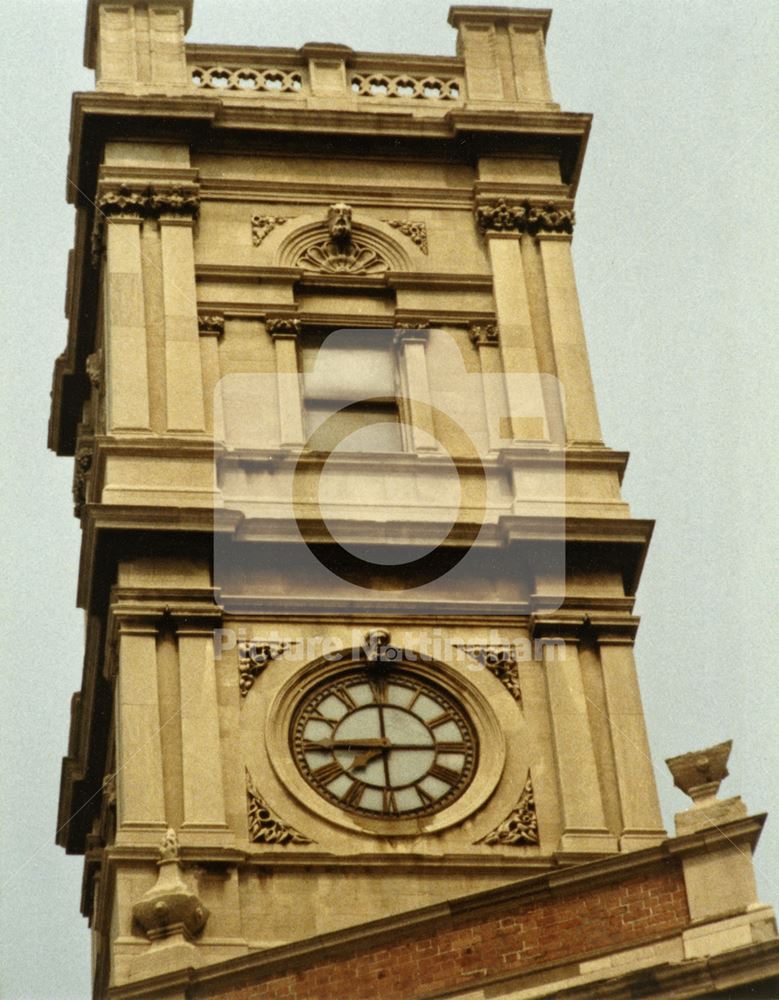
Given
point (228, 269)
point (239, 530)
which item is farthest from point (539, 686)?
point (228, 269)

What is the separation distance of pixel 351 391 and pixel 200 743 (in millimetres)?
6709

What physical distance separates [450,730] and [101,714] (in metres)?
5.43

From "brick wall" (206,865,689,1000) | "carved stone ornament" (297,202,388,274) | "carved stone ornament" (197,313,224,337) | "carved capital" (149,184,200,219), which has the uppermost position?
"carved capital" (149,184,200,219)

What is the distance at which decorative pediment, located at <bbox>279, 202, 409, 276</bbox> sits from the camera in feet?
150

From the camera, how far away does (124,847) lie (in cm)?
3853

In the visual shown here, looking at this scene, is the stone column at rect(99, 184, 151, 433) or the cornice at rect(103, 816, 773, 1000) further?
the stone column at rect(99, 184, 151, 433)

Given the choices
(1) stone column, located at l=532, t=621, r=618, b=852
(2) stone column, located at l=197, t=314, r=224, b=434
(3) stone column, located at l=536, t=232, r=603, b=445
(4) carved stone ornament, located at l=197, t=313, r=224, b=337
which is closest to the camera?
(1) stone column, located at l=532, t=621, r=618, b=852

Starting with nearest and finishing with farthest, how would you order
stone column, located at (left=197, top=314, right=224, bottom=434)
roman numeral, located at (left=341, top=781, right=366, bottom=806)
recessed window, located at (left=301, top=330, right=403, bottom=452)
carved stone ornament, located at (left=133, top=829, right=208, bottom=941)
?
carved stone ornament, located at (left=133, top=829, right=208, bottom=941), roman numeral, located at (left=341, top=781, right=366, bottom=806), stone column, located at (left=197, top=314, right=224, bottom=434), recessed window, located at (left=301, top=330, right=403, bottom=452)

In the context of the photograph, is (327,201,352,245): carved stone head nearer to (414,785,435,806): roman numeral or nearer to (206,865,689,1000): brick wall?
(414,785,435,806): roman numeral

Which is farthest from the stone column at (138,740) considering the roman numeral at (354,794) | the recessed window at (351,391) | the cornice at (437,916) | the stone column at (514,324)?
the cornice at (437,916)

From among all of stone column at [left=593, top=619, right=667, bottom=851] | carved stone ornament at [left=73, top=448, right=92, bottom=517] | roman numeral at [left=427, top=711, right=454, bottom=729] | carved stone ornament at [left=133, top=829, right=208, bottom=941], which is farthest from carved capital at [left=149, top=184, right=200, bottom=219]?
carved stone ornament at [left=133, top=829, right=208, bottom=941]

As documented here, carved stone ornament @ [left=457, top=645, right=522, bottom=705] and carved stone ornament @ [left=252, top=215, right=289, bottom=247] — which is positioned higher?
carved stone ornament @ [left=252, top=215, right=289, bottom=247]

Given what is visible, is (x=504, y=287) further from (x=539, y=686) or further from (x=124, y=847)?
(x=124, y=847)

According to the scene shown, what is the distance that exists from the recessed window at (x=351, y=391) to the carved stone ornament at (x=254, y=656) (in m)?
3.42
